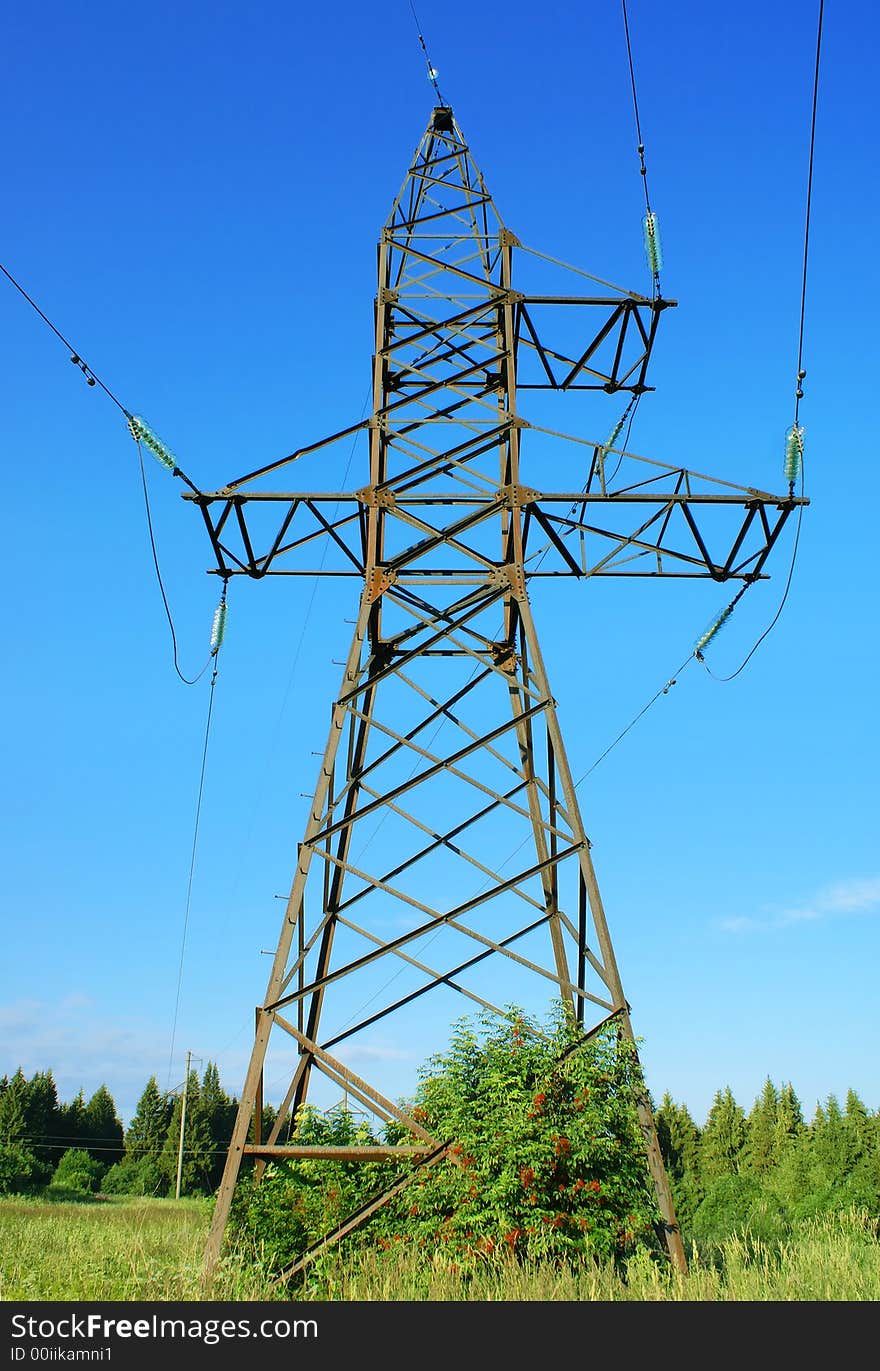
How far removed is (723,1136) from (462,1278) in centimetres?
5494

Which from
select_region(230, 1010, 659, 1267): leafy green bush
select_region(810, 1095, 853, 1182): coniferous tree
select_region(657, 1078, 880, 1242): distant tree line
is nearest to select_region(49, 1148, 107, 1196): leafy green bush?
select_region(657, 1078, 880, 1242): distant tree line

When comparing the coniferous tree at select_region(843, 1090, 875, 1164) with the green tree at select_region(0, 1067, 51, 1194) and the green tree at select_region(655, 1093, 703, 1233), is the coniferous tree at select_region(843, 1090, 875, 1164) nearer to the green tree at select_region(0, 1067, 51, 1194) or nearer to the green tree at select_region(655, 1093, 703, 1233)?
the green tree at select_region(655, 1093, 703, 1233)

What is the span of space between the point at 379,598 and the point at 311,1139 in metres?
6.23

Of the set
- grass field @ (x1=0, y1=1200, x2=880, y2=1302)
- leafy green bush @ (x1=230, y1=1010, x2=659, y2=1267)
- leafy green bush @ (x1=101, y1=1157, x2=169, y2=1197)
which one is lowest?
leafy green bush @ (x1=101, y1=1157, x2=169, y2=1197)

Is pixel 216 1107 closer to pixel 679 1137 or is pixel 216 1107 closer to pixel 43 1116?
pixel 43 1116

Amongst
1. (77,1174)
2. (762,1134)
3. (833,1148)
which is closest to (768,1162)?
(762,1134)

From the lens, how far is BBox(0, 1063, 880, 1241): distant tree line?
32.8 m

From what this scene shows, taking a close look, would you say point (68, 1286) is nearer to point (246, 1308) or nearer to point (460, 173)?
point (246, 1308)

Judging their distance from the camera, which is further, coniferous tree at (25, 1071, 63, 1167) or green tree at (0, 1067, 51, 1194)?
coniferous tree at (25, 1071, 63, 1167)

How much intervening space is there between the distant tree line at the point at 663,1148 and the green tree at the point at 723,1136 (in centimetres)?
6

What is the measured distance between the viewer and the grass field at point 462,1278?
764 centimetres

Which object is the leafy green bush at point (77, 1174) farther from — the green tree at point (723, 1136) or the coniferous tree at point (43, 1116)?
the green tree at point (723, 1136)

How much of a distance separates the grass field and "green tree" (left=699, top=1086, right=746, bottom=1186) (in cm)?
5043

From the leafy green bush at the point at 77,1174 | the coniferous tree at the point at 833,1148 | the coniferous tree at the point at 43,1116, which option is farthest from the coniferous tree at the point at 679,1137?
the coniferous tree at the point at 43,1116
